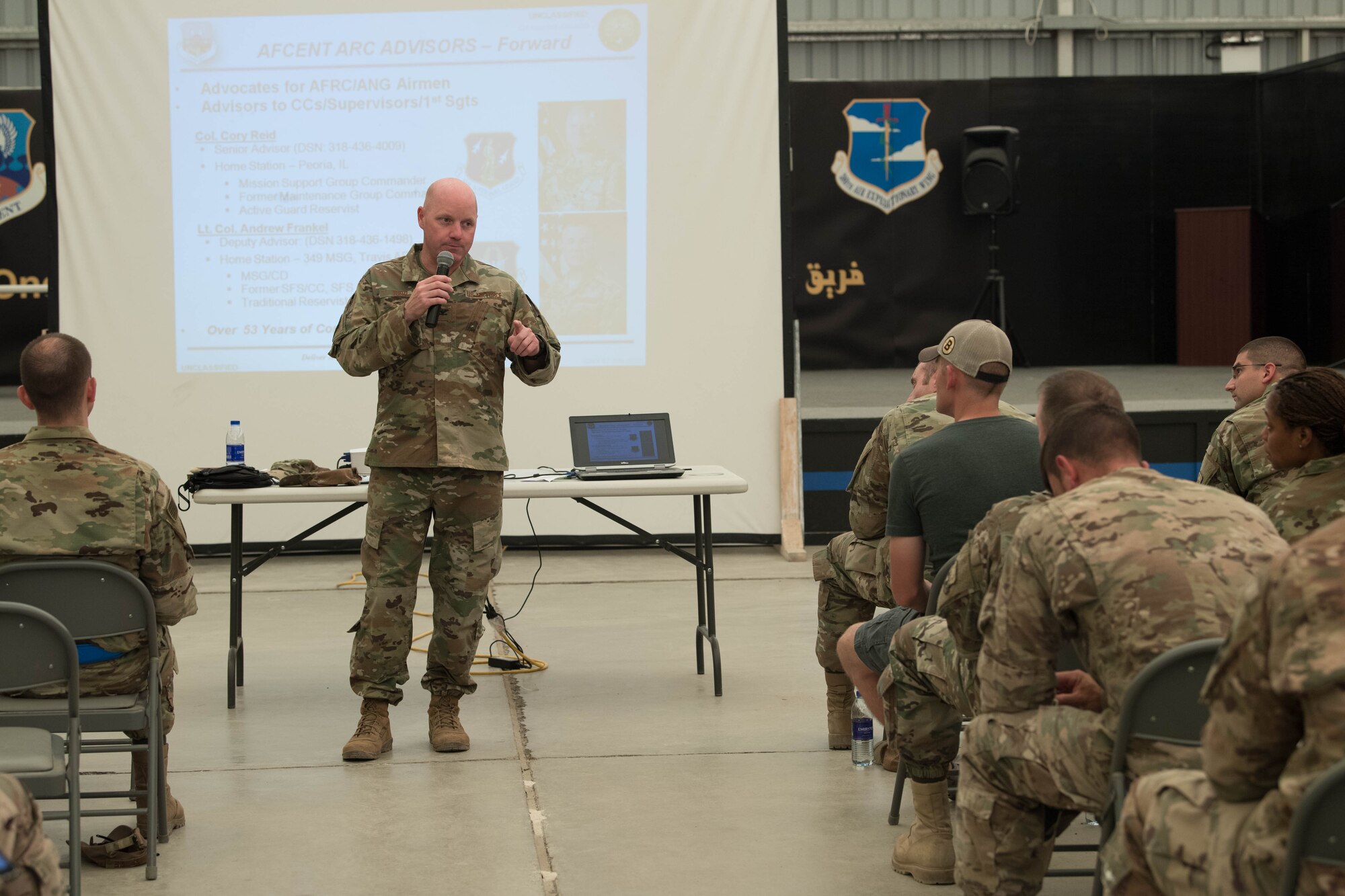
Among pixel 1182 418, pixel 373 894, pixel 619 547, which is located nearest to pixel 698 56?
pixel 619 547

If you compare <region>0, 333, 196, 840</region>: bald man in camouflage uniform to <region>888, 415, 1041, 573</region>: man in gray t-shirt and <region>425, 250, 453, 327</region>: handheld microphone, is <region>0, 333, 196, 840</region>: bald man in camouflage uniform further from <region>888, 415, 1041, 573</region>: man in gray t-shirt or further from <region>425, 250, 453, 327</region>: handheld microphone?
<region>888, 415, 1041, 573</region>: man in gray t-shirt

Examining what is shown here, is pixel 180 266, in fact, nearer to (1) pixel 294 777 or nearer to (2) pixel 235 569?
(2) pixel 235 569

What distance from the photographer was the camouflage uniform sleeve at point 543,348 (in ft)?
13.8

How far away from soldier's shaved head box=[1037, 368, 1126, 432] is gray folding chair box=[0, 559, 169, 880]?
77.3 inches

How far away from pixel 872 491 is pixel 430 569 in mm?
1313

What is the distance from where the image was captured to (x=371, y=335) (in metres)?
4.08

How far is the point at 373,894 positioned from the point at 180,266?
17.0 ft

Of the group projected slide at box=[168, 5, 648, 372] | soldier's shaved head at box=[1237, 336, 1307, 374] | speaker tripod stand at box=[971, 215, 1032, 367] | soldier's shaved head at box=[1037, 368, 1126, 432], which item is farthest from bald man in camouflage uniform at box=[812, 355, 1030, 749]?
speaker tripod stand at box=[971, 215, 1032, 367]

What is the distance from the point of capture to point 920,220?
12602 millimetres

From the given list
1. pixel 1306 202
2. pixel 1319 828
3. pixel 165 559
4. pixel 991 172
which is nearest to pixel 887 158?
pixel 991 172

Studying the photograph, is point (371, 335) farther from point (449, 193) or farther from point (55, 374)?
point (55, 374)

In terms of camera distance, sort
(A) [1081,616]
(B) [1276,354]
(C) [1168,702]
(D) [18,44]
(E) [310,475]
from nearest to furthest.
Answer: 1. (C) [1168,702]
2. (A) [1081,616]
3. (B) [1276,354]
4. (E) [310,475]
5. (D) [18,44]

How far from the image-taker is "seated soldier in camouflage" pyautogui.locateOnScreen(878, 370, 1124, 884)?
2652 mm

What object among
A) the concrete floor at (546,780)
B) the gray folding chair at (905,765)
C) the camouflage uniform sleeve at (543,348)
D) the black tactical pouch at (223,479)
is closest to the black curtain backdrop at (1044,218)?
the concrete floor at (546,780)
